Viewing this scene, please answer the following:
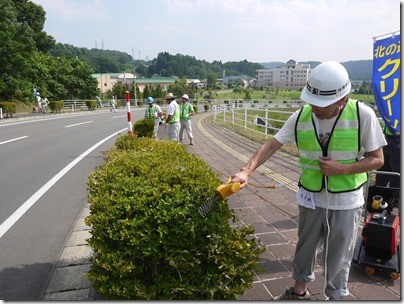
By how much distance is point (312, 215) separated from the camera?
2258 mm

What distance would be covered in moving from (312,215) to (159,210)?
3.57ft

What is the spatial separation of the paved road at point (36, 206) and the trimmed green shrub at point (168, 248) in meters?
1.10

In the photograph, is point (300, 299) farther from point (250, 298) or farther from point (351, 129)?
point (351, 129)

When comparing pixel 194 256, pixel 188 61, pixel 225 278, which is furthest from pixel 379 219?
pixel 188 61

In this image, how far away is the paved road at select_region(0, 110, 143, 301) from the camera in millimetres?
3016

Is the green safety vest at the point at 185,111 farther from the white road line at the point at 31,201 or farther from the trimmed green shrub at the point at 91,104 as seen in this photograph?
the trimmed green shrub at the point at 91,104

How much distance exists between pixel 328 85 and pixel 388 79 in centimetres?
218

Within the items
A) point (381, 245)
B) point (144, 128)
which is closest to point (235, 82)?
point (144, 128)

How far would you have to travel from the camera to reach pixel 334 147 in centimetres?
207

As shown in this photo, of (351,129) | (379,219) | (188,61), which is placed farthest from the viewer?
(188,61)

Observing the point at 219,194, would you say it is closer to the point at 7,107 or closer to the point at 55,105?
the point at 7,107

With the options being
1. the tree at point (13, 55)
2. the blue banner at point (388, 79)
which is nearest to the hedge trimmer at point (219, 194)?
the blue banner at point (388, 79)

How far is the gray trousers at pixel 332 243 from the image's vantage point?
2141mm

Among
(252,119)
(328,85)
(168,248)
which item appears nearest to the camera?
(328,85)
